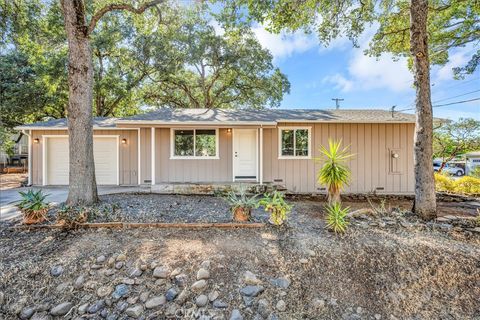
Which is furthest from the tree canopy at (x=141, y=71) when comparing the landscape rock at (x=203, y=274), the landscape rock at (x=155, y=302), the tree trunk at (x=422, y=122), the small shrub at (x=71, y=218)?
the landscape rock at (x=155, y=302)

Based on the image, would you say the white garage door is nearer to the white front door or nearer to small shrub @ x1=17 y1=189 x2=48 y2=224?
the white front door

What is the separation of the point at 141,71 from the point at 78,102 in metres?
11.1

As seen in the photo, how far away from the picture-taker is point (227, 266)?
10.5 ft

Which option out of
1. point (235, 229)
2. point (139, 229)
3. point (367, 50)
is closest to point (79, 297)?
point (139, 229)

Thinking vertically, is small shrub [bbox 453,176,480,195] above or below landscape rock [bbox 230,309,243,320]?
above

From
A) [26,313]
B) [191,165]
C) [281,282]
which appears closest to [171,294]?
[281,282]

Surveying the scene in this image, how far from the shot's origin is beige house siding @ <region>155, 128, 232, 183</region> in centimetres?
837

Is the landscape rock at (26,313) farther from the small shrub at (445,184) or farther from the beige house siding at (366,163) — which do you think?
the small shrub at (445,184)

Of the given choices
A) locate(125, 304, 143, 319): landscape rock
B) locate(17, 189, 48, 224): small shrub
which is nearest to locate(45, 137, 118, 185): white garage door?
locate(17, 189, 48, 224): small shrub

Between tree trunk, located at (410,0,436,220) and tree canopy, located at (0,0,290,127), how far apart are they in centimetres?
684

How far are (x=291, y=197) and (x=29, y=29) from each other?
982 centimetres

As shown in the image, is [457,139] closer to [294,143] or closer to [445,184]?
[445,184]

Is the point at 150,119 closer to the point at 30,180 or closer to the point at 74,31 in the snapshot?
the point at 74,31

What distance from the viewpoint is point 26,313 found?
2699 millimetres
